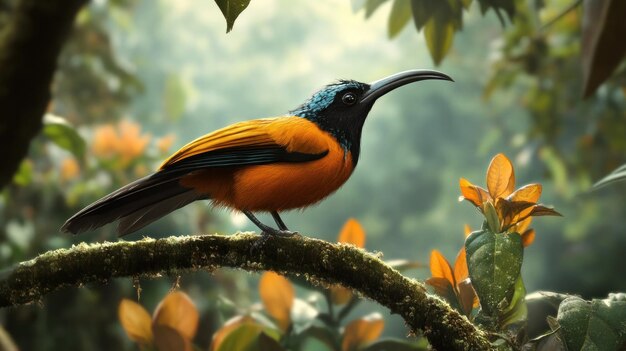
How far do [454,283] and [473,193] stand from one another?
0.16 m

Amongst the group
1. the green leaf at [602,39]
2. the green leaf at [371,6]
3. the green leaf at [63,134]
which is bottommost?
the green leaf at [602,39]

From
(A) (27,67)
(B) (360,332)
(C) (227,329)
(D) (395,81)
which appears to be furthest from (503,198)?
(A) (27,67)

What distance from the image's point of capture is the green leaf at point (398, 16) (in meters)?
1.32

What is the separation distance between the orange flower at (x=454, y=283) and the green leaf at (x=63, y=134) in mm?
1012

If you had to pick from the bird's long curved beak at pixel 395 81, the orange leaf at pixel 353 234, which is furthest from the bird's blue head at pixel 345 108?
the orange leaf at pixel 353 234

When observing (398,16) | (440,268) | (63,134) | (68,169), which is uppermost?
(68,169)

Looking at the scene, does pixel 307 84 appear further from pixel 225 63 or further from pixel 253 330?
pixel 253 330

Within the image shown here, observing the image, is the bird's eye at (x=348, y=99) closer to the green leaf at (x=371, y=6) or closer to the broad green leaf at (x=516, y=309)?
the green leaf at (x=371, y=6)

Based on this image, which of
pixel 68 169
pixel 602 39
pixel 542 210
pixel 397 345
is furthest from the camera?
pixel 68 169

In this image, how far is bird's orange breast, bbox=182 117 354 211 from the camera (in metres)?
1.05

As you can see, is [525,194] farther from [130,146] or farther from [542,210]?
[130,146]

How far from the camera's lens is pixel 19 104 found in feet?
4.96

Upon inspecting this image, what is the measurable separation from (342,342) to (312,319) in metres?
0.07

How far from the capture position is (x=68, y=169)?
9.40ft
